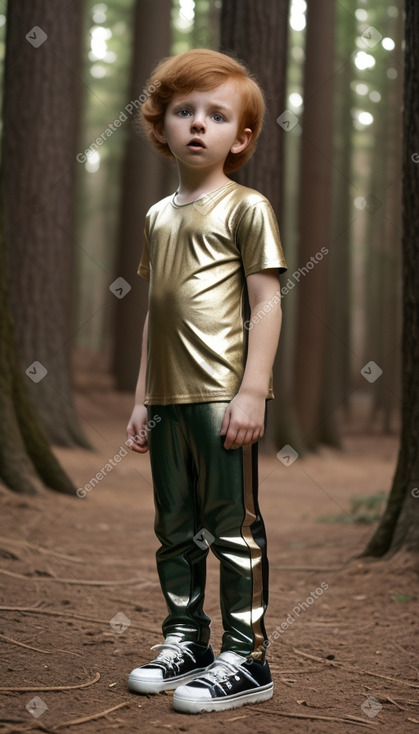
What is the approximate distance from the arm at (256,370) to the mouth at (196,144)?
0.48 m

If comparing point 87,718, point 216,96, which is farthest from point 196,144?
point 87,718

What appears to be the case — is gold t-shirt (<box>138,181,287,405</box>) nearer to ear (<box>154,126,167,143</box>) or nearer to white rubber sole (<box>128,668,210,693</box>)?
ear (<box>154,126,167,143</box>)

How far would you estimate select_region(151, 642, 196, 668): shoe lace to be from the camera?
284cm

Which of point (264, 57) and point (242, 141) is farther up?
point (264, 57)

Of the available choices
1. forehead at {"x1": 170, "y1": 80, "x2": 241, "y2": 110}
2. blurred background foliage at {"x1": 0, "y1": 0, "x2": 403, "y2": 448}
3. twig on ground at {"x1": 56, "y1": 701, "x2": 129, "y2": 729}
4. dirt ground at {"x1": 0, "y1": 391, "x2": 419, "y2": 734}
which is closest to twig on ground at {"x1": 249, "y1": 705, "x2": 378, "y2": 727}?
dirt ground at {"x1": 0, "y1": 391, "x2": 419, "y2": 734}

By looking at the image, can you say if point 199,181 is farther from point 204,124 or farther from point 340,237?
point 340,237

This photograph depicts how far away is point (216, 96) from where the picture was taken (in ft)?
9.25

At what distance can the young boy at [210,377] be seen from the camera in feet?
9.01

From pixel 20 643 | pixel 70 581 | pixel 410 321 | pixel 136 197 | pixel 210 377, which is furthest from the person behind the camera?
pixel 136 197

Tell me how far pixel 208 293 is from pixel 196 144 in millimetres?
520

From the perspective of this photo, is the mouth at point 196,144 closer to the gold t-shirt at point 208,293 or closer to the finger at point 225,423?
the gold t-shirt at point 208,293

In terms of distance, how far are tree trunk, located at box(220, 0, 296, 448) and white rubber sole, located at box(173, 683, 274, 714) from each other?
4.05 metres

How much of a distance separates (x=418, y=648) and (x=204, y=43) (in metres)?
12.2

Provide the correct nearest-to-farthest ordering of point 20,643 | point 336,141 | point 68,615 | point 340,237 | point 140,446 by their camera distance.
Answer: point 140,446
point 20,643
point 68,615
point 340,237
point 336,141
